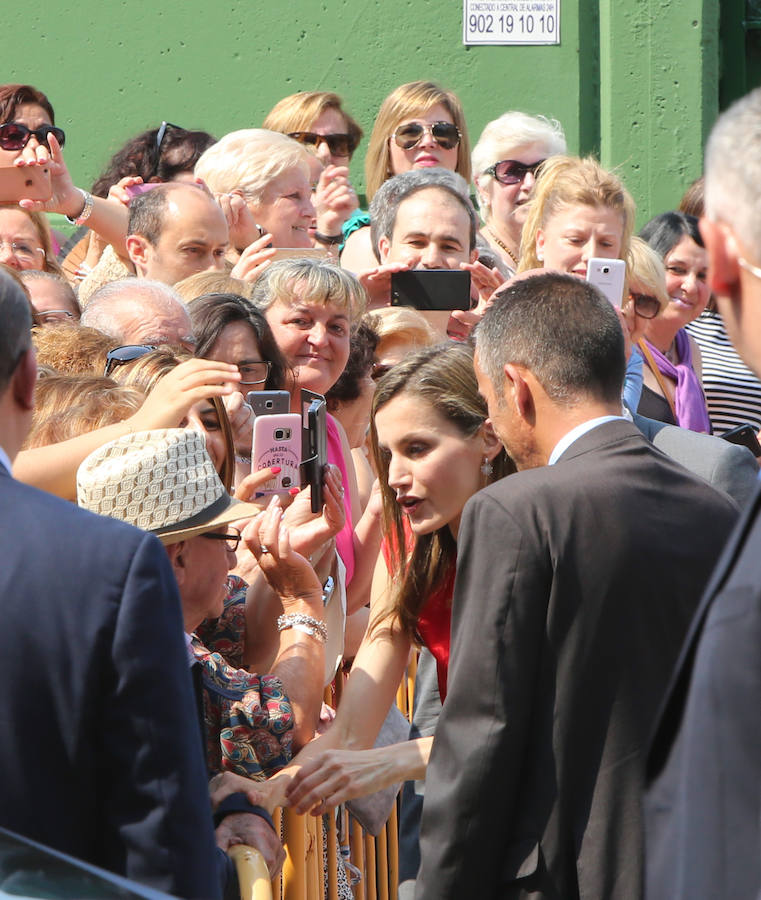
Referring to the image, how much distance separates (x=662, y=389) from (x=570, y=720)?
300 cm

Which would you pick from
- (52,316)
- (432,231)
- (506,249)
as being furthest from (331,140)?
(52,316)

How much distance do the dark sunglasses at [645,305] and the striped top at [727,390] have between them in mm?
787

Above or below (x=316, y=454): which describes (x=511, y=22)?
above

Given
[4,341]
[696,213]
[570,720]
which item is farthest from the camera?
[696,213]

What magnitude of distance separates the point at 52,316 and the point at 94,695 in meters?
2.80

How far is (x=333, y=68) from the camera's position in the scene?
8.99 metres

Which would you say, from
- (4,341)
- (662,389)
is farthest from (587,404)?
(662,389)

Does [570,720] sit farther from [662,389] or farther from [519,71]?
[519,71]

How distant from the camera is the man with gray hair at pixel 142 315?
4.12 meters

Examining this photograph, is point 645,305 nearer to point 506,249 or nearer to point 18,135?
point 506,249

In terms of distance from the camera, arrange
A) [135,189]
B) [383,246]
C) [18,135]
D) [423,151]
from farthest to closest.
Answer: [423,151] < [135,189] < [383,246] < [18,135]

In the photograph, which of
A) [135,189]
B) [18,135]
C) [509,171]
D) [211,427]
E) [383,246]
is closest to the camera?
[211,427]

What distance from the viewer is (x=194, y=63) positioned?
900 cm

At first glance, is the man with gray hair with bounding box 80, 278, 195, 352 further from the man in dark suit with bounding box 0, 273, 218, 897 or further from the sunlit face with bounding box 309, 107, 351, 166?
the sunlit face with bounding box 309, 107, 351, 166
